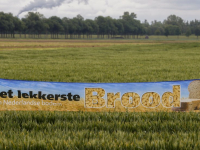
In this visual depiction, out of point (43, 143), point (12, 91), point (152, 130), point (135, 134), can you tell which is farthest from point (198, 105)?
point (12, 91)

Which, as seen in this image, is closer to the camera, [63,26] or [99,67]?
[99,67]

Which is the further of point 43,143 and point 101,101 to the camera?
point 101,101

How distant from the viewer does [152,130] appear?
5.94 meters

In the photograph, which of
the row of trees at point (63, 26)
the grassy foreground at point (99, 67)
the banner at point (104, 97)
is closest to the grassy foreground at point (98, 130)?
the banner at point (104, 97)

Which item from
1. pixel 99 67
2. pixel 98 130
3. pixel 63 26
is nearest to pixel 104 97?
pixel 98 130

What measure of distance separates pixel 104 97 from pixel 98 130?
1.53 meters

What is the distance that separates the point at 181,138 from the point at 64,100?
3.25m

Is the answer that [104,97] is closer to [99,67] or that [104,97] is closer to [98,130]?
[98,130]

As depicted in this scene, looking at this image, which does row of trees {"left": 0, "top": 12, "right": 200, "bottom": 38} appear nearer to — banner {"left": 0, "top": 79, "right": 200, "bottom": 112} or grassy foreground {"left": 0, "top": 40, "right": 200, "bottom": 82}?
grassy foreground {"left": 0, "top": 40, "right": 200, "bottom": 82}

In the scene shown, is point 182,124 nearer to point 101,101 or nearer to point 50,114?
point 101,101

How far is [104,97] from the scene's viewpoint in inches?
285

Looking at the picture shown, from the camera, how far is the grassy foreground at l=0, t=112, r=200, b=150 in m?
4.86

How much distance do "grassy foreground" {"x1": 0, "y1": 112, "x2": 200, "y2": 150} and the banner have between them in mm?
336

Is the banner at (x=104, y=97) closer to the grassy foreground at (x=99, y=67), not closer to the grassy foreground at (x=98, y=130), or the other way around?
the grassy foreground at (x=98, y=130)
